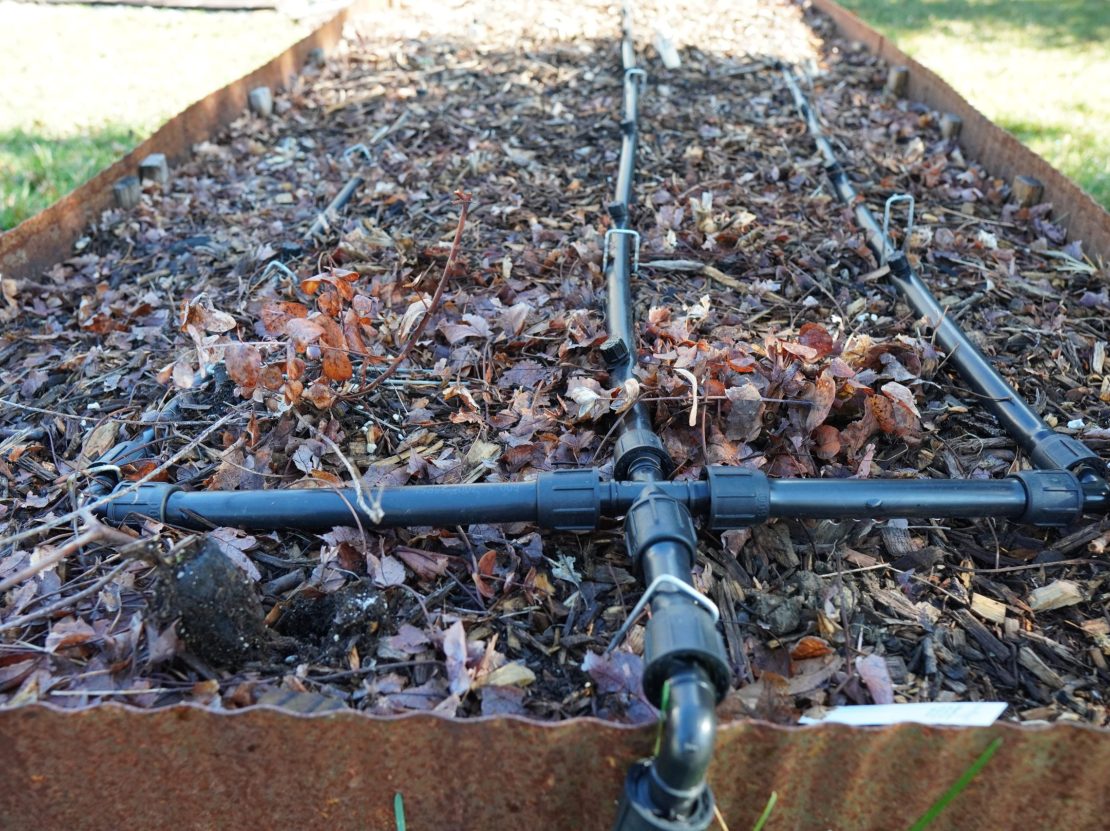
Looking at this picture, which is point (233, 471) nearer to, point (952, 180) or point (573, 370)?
point (573, 370)

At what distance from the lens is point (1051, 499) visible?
6.35 ft

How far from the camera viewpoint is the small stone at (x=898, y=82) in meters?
5.64

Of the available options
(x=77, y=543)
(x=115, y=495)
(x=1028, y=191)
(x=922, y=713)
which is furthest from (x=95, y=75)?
(x=922, y=713)

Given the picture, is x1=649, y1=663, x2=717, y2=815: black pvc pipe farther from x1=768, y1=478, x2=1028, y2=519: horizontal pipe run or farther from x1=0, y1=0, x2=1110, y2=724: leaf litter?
x1=768, y1=478, x2=1028, y2=519: horizontal pipe run

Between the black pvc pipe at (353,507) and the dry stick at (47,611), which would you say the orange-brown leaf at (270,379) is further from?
the dry stick at (47,611)

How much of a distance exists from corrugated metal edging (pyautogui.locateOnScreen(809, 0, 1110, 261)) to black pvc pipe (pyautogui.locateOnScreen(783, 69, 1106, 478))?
2.59ft

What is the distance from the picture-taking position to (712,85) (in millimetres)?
5727

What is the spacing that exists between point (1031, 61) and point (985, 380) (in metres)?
5.81

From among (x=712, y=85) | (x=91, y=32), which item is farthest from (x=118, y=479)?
(x=91, y=32)

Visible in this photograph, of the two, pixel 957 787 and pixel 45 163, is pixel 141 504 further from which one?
pixel 45 163

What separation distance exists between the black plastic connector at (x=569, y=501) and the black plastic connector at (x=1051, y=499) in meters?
1.00

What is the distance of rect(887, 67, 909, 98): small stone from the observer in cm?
564

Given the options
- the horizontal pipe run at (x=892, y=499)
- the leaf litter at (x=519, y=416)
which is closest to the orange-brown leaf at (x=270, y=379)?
the leaf litter at (x=519, y=416)

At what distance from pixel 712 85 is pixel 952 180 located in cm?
204
